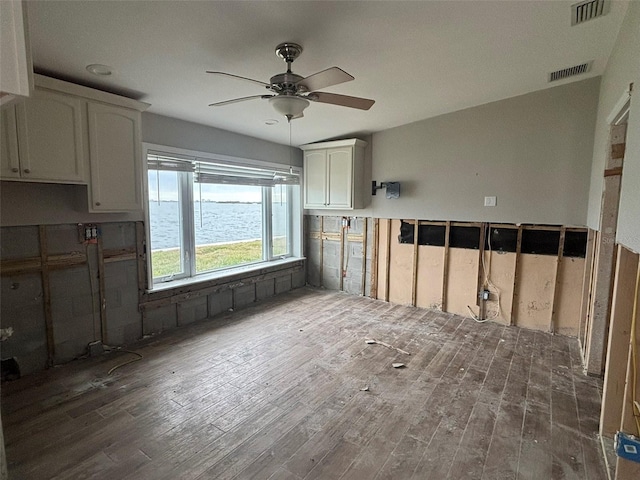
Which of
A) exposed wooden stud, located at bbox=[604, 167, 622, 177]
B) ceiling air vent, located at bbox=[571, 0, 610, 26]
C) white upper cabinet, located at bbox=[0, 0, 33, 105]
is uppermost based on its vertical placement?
ceiling air vent, located at bbox=[571, 0, 610, 26]

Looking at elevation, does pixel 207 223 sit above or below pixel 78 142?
below

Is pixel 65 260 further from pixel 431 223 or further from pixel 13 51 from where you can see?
pixel 431 223

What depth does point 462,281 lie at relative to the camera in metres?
4.57

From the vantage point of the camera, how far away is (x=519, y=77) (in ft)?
11.1

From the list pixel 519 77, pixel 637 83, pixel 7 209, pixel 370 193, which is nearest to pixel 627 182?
pixel 637 83

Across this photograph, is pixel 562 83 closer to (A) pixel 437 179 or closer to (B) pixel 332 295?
(A) pixel 437 179

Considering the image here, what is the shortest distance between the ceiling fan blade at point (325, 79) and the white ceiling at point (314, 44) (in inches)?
15.3

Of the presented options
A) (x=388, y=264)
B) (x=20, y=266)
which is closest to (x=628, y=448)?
(x=388, y=264)

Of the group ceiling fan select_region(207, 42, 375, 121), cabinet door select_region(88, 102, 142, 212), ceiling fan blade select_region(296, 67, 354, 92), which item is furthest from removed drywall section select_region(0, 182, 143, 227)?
ceiling fan blade select_region(296, 67, 354, 92)

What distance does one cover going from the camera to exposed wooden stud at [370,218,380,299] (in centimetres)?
528

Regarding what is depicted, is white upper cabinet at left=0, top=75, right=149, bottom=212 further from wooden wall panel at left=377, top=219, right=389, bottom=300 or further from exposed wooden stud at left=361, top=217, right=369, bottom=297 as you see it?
wooden wall panel at left=377, top=219, right=389, bottom=300

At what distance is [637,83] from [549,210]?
2.37m

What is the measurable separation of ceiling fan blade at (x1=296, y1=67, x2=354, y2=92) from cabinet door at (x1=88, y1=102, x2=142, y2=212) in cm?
195

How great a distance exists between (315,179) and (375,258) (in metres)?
1.65
